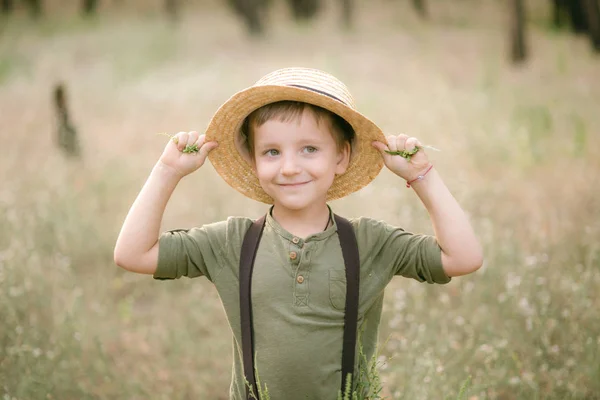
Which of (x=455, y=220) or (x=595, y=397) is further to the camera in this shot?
(x=595, y=397)

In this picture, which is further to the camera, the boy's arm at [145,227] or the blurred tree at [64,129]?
the blurred tree at [64,129]

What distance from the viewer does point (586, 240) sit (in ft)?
15.4

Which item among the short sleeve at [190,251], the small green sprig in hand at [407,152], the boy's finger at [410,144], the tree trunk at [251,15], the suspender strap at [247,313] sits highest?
the tree trunk at [251,15]

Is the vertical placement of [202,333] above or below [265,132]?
below

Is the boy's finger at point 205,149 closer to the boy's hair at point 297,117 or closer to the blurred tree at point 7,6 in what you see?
the boy's hair at point 297,117

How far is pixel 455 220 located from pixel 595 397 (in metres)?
1.75

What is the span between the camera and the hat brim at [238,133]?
229cm

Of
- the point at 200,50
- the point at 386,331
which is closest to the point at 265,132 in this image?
the point at 386,331

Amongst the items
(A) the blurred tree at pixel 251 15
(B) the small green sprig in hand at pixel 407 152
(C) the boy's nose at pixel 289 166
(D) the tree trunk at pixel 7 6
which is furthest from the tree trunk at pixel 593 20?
(D) the tree trunk at pixel 7 6

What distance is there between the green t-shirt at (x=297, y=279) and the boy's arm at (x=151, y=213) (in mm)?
56

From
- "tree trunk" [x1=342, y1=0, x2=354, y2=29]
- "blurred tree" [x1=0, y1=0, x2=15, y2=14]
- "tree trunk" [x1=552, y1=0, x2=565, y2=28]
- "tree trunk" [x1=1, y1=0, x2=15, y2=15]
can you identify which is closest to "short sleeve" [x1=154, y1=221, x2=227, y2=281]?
"tree trunk" [x1=552, y1=0, x2=565, y2=28]

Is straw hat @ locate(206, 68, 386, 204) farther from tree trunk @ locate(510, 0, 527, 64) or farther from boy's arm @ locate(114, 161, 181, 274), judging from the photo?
tree trunk @ locate(510, 0, 527, 64)

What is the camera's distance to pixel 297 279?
2.32 metres

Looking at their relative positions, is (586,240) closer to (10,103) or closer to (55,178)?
(55,178)
